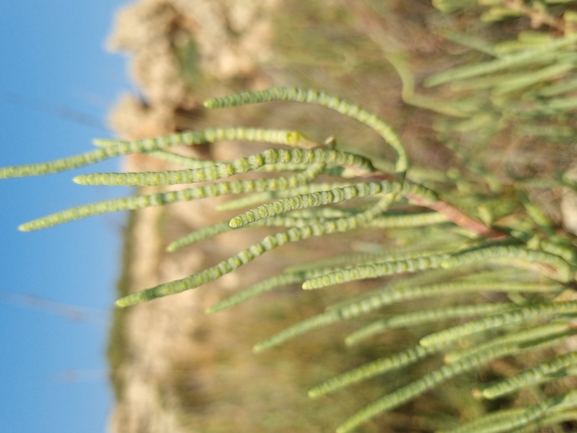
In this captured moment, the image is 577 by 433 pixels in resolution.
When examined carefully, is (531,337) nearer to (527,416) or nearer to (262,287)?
(527,416)

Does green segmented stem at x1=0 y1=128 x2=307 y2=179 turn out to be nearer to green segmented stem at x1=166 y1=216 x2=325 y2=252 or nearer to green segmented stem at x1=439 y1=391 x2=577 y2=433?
green segmented stem at x1=166 y1=216 x2=325 y2=252

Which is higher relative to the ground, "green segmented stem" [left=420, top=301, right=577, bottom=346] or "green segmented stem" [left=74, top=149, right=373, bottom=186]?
→ "green segmented stem" [left=74, top=149, right=373, bottom=186]

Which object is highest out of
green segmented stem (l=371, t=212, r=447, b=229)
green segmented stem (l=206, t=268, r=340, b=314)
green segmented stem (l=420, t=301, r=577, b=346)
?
green segmented stem (l=371, t=212, r=447, b=229)

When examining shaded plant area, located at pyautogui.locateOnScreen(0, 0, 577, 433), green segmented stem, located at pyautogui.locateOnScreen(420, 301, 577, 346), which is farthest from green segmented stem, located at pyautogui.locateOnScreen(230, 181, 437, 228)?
green segmented stem, located at pyautogui.locateOnScreen(420, 301, 577, 346)

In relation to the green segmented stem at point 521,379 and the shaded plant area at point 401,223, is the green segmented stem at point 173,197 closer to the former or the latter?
the shaded plant area at point 401,223

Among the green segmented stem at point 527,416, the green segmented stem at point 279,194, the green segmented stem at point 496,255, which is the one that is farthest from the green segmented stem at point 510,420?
the green segmented stem at point 279,194

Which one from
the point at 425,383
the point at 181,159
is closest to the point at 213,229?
the point at 181,159

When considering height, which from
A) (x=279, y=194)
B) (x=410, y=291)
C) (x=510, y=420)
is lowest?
(x=510, y=420)
